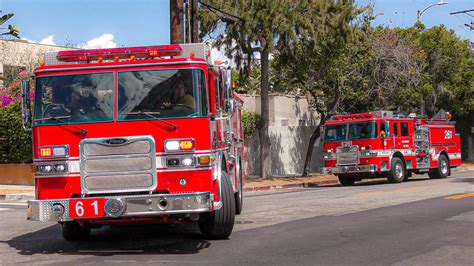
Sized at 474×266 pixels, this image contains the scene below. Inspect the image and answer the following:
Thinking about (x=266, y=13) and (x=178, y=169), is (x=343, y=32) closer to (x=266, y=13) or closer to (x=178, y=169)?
(x=266, y=13)

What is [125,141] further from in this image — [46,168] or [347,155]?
[347,155]

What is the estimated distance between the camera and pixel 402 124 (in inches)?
954

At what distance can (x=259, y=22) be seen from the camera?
912 inches

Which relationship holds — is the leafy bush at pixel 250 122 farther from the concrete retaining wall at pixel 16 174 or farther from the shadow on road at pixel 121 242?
the shadow on road at pixel 121 242

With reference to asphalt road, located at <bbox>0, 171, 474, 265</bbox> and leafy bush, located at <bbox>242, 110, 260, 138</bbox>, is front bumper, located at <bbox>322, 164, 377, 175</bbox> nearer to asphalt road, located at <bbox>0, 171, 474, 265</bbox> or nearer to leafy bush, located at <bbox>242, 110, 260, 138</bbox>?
leafy bush, located at <bbox>242, 110, 260, 138</bbox>

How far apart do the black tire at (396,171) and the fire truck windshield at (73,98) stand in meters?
16.6

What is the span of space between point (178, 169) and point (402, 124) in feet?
57.6

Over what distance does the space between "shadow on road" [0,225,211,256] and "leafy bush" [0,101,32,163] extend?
43.6 feet

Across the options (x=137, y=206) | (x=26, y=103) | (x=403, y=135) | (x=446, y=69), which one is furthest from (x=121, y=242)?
(x=446, y=69)

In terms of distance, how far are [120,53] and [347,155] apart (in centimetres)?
1586

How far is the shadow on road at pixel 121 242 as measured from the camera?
29.3ft

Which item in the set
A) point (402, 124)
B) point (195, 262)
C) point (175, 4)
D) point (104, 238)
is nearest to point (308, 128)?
point (402, 124)

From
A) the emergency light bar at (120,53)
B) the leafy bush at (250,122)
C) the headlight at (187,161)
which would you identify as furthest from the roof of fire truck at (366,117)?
the headlight at (187,161)

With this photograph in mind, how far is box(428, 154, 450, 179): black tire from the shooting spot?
26.2m
